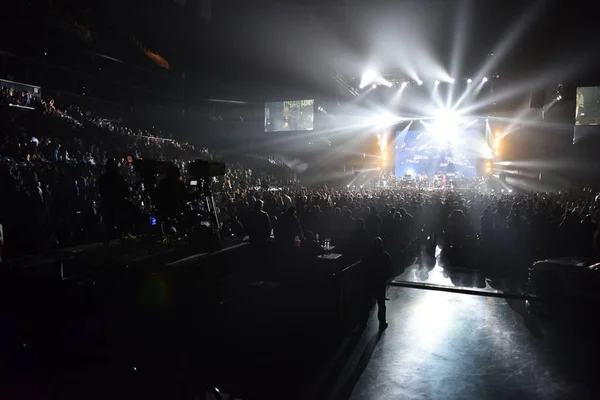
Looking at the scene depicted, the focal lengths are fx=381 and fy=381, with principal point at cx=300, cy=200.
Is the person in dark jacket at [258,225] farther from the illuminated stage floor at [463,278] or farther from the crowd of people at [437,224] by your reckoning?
the illuminated stage floor at [463,278]

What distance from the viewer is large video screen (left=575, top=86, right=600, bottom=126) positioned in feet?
57.3

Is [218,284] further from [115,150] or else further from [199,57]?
[199,57]

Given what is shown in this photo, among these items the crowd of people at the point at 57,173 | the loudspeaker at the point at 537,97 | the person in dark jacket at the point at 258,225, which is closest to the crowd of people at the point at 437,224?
the person in dark jacket at the point at 258,225

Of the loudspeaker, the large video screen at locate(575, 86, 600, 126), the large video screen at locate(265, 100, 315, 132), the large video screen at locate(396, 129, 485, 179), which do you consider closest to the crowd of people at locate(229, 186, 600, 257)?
the loudspeaker

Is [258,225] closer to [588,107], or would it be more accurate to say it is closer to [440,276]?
[440,276]

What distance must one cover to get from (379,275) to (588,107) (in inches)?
671

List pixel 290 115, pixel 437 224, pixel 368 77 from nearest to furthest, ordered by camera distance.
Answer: pixel 437 224 < pixel 368 77 < pixel 290 115

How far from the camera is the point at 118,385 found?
3.15 m

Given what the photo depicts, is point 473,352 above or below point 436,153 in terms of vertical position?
below

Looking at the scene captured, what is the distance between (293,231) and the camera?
867cm

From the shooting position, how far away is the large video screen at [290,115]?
2584 cm

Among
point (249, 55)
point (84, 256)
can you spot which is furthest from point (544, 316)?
point (249, 55)

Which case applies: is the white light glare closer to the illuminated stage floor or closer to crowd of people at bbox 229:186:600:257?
crowd of people at bbox 229:186:600:257

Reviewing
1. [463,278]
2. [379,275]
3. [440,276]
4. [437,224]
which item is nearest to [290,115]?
[437,224]
